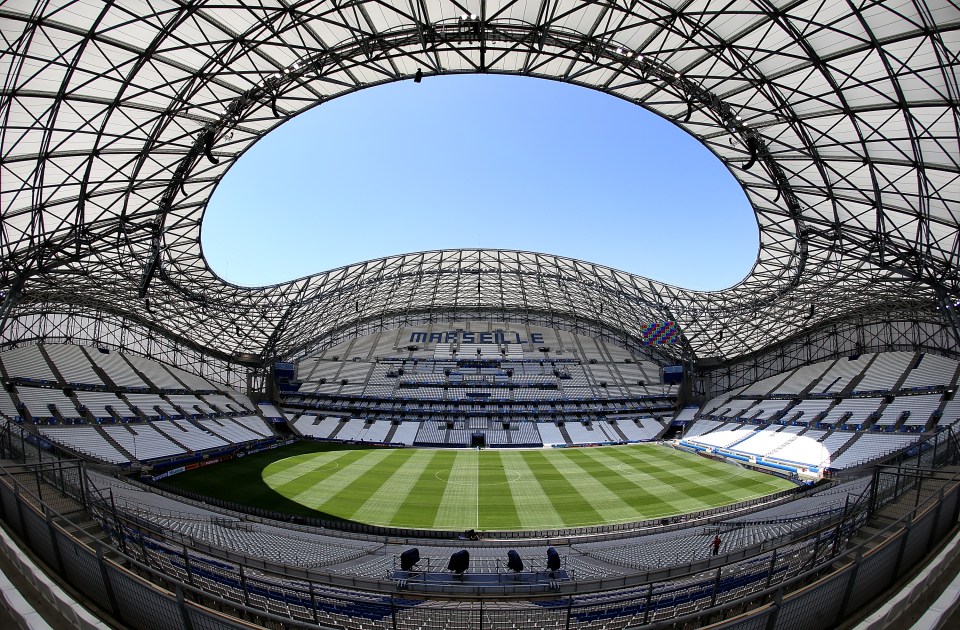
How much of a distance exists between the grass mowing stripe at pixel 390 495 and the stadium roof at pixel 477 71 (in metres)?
23.6

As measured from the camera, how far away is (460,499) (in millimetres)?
33688

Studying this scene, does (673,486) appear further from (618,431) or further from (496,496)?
(618,431)

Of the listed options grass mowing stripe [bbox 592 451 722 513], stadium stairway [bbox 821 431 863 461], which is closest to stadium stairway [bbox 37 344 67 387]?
grass mowing stripe [bbox 592 451 722 513]

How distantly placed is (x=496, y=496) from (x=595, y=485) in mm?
8845

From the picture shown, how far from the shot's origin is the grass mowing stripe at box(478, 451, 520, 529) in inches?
1129

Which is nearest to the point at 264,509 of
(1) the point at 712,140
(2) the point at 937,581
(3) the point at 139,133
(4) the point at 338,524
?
(4) the point at 338,524

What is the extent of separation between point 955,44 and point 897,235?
1671 cm

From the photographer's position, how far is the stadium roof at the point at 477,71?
Answer: 1772 centimetres

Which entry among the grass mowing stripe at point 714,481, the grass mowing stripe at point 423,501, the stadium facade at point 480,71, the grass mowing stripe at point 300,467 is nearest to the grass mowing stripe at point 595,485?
the grass mowing stripe at point 714,481

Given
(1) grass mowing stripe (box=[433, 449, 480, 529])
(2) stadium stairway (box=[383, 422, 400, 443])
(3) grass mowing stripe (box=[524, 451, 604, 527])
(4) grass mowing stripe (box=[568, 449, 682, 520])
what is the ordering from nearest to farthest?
(1) grass mowing stripe (box=[433, 449, 480, 529]) < (3) grass mowing stripe (box=[524, 451, 604, 527]) < (4) grass mowing stripe (box=[568, 449, 682, 520]) < (2) stadium stairway (box=[383, 422, 400, 443])

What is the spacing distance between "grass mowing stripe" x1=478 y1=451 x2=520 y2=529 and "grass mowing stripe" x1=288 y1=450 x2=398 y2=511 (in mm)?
11347

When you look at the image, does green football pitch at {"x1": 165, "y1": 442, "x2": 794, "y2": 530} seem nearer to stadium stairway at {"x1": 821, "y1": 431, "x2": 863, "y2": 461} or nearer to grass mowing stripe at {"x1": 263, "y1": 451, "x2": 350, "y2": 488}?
grass mowing stripe at {"x1": 263, "y1": 451, "x2": 350, "y2": 488}

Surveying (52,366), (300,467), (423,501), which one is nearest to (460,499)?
(423,501)

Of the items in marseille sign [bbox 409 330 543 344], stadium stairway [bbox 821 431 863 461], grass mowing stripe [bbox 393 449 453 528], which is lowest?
grass mowing stripe [bbox 393 449 453 528]
